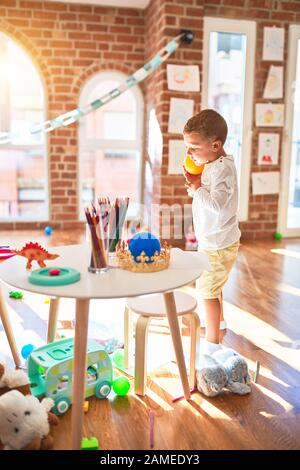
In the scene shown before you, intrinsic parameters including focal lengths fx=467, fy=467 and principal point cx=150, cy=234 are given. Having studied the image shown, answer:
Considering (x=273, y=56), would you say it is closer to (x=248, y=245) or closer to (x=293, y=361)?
(x=248, y=245)

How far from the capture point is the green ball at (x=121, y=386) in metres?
1.56

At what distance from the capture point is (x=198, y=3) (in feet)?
12.3

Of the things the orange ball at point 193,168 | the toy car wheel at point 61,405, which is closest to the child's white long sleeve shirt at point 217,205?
the orange ball at point 193,168

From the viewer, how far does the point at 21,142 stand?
4473 millimetres

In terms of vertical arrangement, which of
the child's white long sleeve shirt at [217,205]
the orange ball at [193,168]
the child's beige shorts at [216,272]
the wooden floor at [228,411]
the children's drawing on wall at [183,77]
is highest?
the children's drawing on wall at [183,77]

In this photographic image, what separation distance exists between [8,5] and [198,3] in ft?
5.63

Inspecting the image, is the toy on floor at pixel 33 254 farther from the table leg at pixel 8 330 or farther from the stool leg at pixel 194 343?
the stool leg at pixel 194 343

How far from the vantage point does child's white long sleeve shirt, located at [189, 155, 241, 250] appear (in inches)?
66.8

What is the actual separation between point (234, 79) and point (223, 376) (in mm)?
3254

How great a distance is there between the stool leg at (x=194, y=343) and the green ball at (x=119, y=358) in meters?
0.28

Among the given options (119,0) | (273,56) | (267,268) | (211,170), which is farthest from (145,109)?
(211,170)

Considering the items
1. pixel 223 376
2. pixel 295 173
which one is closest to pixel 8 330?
pixel 223 376

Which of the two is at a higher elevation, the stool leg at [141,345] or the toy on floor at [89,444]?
the stool leg at [141,345]
